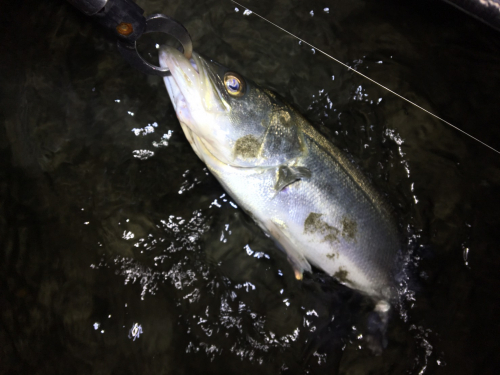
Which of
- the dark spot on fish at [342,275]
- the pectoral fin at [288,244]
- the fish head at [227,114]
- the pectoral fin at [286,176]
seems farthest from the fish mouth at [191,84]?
the dark spot on fish at [342,275]

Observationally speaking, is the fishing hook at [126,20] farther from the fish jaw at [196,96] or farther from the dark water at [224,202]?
the dark water at [224,202]

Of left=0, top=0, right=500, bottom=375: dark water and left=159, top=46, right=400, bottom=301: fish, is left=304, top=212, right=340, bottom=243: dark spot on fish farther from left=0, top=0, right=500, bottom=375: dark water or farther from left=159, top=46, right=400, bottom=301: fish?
left=0, top=0, right=500, bottom=375: dark water

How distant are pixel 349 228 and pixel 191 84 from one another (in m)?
1.48

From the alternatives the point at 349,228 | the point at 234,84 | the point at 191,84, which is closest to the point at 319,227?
the point at 349,228

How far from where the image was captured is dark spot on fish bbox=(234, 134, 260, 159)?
6.79 ft

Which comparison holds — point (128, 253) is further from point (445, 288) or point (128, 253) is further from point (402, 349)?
point (445, 288)

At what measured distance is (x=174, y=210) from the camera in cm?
246

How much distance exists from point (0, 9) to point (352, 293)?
3.22m

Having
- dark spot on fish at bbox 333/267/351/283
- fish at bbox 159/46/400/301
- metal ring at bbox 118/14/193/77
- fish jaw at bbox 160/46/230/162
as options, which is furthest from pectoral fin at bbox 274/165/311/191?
metal ring at bbox 118/14/193/77

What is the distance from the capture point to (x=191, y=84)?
75.0 inches

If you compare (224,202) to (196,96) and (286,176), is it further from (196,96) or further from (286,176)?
(196,96)

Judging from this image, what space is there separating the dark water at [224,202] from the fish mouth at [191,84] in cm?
59

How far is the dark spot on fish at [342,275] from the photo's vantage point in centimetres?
238

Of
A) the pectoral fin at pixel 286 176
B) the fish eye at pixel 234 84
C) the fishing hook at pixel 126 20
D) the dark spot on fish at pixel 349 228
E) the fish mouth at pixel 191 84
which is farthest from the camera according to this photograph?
the dark spot on fish at pixel 349 228
